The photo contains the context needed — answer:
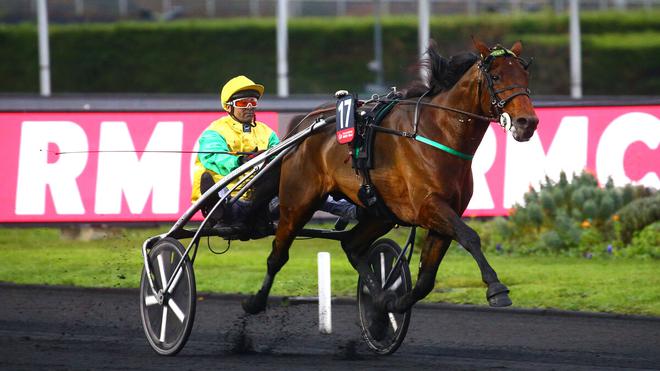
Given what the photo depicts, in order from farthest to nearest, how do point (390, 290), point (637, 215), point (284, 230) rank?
point (637, 215), point (284, 230), point (390, 290)

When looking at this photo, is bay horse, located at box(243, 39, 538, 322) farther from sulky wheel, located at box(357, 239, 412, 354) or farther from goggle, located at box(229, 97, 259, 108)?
goggle, located at box(229, 97, 259, 108)

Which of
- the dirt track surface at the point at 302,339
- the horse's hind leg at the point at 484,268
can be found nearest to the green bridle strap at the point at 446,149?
the horse's hind leg at the point at 484,268

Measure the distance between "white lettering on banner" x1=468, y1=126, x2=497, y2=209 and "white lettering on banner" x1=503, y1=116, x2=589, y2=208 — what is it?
0.52ft

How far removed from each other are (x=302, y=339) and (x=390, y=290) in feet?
3.30

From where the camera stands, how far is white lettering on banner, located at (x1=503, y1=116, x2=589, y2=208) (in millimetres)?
13406

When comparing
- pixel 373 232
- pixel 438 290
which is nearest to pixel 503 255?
pixel 438 290

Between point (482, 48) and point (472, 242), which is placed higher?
point (482, 48)

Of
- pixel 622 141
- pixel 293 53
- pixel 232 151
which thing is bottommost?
pixel 232 151

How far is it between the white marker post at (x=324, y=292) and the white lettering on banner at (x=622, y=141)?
5.32 meters

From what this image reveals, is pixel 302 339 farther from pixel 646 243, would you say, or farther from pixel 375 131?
pixel 646 243

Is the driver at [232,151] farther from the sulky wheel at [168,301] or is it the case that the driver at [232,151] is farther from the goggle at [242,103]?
the sulky wheel at [168,301]

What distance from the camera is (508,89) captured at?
7.18 m

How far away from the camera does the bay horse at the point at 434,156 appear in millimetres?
7164

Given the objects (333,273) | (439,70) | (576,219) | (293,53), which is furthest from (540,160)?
(293,53)
